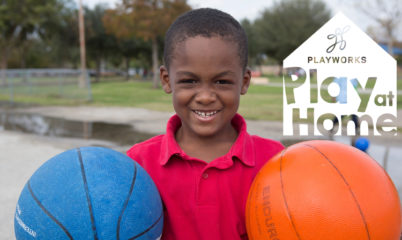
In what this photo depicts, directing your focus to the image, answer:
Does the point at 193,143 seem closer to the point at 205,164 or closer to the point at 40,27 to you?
the point at 205,164

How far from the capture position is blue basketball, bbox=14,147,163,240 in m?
1.86

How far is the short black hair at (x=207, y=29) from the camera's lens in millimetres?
2152

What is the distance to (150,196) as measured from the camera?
2064 mm

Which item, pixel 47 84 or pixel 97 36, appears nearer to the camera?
pixel 47 84

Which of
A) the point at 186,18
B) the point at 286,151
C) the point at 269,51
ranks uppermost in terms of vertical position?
the point at 269,51

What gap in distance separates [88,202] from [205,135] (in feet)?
2.69

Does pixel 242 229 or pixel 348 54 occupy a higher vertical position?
pixel 348 54

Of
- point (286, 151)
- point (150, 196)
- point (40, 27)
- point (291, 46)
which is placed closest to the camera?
point (150, 196)

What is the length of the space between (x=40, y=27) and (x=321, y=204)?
3586 centimetres

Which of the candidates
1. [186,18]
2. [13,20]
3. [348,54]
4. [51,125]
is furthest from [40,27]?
[186,18]

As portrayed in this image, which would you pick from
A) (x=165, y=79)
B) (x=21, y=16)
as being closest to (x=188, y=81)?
(x=165, y=79)

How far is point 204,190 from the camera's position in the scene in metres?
2.15

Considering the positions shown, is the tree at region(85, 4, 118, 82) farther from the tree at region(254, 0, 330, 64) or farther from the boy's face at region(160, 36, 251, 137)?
the boy's face at region(160, 36, 251, 137)

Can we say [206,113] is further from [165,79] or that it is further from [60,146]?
[60,146]
